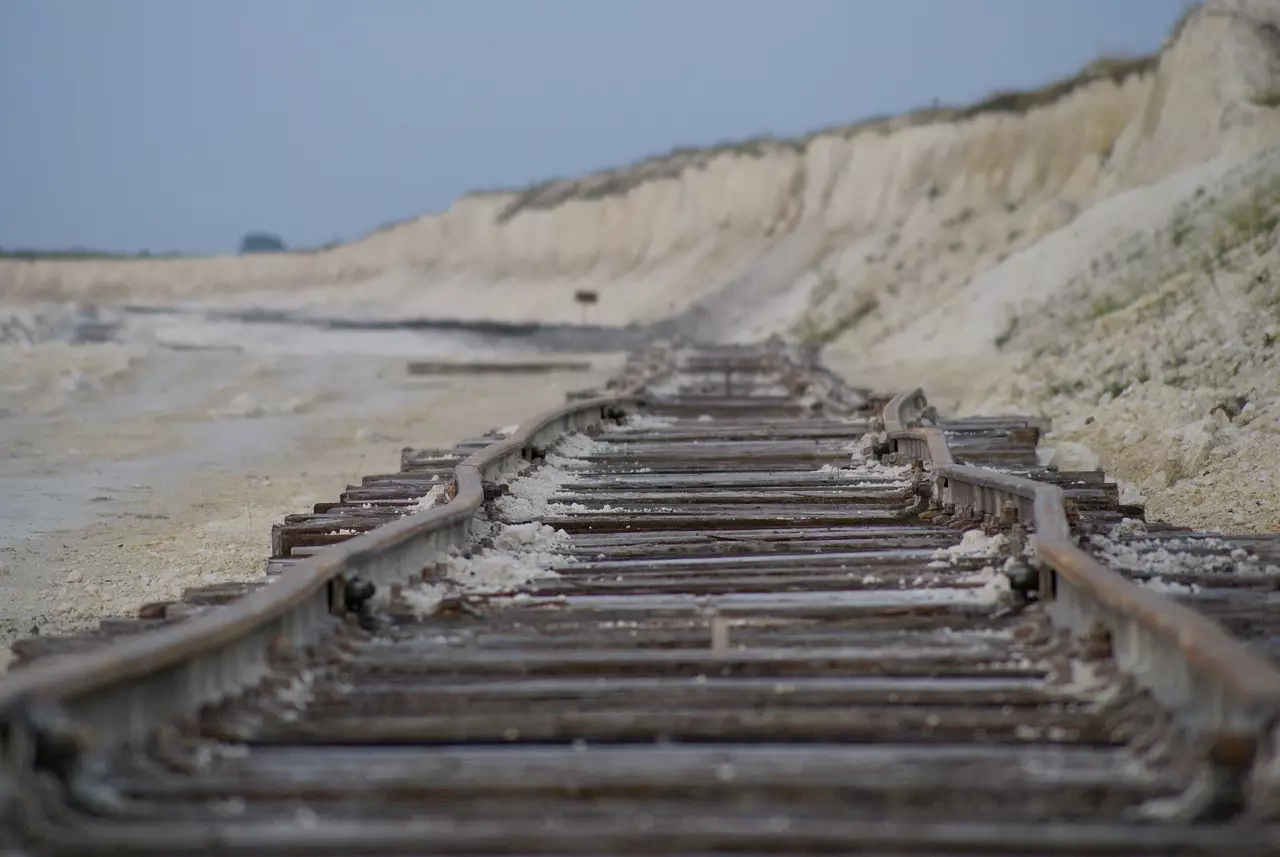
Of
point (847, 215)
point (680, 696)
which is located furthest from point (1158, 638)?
point (847, 215)

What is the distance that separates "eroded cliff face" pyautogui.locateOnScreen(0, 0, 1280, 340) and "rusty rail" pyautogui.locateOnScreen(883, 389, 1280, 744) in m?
19.7

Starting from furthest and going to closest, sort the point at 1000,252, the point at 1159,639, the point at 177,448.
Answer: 1. the point at 1000,252
2. the point at 177,448
3. the point at 1159,639

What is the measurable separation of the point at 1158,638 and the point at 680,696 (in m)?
1.39

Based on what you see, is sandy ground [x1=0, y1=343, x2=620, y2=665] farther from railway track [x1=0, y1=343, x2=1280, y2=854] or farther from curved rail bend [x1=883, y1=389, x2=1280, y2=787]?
curved rail bend [x1=883, y1=389, x2=1280, y2=787]

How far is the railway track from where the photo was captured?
3.63m

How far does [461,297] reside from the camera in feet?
244

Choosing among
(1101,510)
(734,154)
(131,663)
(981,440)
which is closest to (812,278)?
(734,154)

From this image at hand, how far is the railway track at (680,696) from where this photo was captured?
11.9 feet

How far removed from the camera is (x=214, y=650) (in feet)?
15.1

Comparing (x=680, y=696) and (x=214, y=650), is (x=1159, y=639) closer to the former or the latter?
(x=680, y=696)

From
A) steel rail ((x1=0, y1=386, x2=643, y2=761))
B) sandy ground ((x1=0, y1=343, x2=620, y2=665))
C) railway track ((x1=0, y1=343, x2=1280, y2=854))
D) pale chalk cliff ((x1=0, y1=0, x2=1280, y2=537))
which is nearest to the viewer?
railway track ((x1=0, y1=343, x2=1280, y2=854))

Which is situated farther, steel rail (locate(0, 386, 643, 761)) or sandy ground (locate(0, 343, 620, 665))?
sandy ground (locate(0, 343, 620, 665))

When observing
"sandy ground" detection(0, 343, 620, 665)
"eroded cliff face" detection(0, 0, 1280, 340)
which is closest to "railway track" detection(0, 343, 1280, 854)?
"sandy ground" detection(0, 343, 620, 665)

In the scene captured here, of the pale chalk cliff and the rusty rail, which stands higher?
the pale chalk cliff
